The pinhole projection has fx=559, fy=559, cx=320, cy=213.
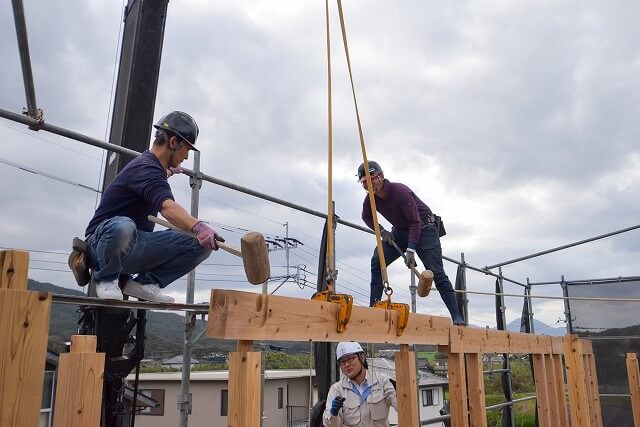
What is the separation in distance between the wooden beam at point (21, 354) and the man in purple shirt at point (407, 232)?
11.3 feet

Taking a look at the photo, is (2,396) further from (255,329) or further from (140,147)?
(140,147)

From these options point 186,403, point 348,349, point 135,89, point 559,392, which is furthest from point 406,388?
point 559,392

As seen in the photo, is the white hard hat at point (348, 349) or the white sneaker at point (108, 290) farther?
the white hard hat at point (348, 349)

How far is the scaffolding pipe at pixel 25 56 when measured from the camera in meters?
2.88

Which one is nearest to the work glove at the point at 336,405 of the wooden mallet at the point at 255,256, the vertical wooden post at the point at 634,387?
the wooden mallet at the point at 255,256

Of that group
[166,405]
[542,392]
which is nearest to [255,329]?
[542,392]

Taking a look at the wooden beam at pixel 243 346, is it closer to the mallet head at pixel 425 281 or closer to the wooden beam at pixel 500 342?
the mallet head at pixel 425 281

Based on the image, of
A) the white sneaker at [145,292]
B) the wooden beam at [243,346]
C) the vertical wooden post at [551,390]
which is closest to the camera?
the wooden beam at [243,346]

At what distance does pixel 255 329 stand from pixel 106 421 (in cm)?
139

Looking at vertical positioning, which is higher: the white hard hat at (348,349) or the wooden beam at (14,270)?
the wooden beam at (14,270)

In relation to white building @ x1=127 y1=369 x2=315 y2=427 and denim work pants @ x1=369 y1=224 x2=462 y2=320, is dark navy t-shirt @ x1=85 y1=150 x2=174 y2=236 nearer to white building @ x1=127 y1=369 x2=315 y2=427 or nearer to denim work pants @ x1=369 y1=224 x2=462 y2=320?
denim work pants @ x1=369 y1=224 x2=462 y2=320

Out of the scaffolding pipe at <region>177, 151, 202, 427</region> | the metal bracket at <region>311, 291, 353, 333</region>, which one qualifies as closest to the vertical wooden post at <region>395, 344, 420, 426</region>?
the metal bracket at <region>311, 291, 353, 333</region>

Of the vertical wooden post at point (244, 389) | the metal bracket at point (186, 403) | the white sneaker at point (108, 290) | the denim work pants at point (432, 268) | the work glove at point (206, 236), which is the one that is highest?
the denim work pants at point (432, 268)

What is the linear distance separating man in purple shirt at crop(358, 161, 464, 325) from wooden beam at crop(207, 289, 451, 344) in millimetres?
1390
